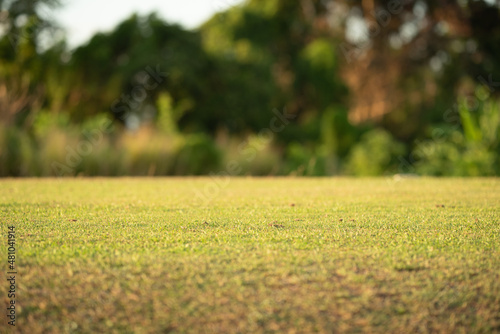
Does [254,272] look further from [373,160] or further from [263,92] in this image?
[263,92]

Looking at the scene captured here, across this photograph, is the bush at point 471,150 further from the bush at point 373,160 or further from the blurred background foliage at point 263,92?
the bush at point 373,160

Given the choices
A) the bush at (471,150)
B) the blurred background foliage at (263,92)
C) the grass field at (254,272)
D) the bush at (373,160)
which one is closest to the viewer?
the grass field at (254,272)

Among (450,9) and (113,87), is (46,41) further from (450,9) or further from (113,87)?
(450,9)

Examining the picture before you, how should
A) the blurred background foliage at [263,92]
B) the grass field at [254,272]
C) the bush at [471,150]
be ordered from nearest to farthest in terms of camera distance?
the grass field at [254,272], the bush at [471,150], the blurred background foliage at [263,92]

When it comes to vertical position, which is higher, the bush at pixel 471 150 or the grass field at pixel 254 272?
the bush at pixel 471 150

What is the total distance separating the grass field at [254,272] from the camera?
2139 millimetres

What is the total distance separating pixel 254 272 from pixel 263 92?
19.3 m

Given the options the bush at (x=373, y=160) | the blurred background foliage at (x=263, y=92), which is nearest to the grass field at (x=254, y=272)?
the blurred background foliage at (x=263, y=92)

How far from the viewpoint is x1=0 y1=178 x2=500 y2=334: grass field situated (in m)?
2.14

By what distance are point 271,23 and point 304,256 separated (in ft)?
75.3

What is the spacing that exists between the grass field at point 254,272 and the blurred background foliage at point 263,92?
23.1 ft

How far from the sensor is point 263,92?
21.5 meters

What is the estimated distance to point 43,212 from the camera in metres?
4.38

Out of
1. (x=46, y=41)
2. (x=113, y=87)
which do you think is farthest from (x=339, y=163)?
(x=46, y=41)
